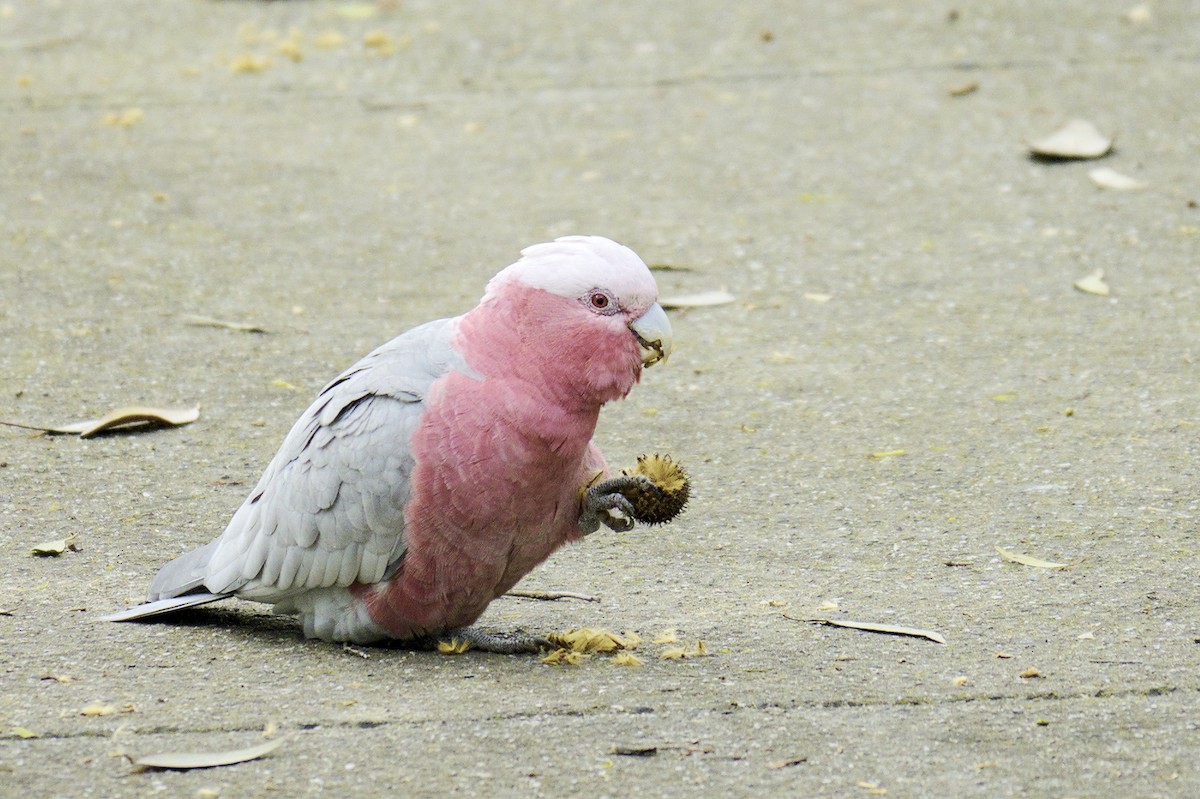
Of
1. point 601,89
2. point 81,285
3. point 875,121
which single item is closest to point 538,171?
point 601,89

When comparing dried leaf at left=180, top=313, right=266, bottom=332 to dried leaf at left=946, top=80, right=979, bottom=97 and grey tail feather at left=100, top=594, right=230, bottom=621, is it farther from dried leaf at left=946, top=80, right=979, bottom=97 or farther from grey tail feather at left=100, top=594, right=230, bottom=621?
dried leaf at left=946, top=80, right=979, bottom=97

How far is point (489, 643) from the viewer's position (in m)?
3.13

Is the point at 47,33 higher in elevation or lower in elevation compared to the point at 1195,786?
higher

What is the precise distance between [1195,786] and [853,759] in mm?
588

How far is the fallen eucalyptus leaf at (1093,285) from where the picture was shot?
5.21 metres

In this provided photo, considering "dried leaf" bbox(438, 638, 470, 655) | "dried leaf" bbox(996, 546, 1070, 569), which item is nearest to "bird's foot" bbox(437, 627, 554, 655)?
"dried leaf" bbox(438, 638, 470, 655)

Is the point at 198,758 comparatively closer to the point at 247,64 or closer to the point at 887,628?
the point at 887,628

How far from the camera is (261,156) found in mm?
6664

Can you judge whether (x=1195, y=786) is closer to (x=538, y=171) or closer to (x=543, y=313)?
(x=543, y=313)

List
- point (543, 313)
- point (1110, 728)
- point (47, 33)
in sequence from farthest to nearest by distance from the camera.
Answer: point (47, 33) → point (543, 313) → point (1110, 728)

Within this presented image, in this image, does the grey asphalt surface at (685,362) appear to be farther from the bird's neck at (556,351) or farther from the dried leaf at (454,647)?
the bird's neck at (556,351)

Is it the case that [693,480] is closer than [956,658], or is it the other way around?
[956,658]

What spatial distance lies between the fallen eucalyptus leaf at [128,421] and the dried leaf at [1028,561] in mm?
2473

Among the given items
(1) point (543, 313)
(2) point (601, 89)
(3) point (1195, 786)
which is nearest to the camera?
(3) point (1195, 786)
